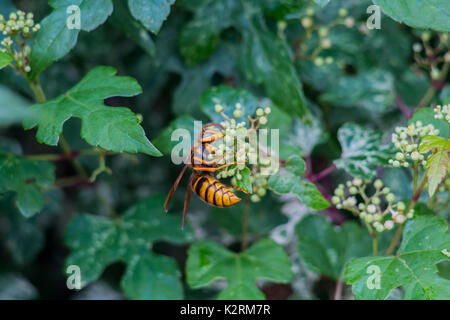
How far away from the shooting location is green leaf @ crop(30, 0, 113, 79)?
1.26 metres

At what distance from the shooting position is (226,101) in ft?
4.83

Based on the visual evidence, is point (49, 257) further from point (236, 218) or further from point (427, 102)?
point (427, 102)

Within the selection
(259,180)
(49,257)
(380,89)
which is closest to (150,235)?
(259,180)

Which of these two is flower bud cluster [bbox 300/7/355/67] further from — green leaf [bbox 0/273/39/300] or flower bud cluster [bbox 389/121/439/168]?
green leaf [bbox 0/273/39/300]

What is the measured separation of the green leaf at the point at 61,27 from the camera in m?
1.26

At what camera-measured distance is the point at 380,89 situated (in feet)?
5.95

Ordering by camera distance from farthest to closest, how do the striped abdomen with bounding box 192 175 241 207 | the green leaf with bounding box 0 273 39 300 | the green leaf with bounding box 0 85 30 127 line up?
the green leaf with bounding box 0 273 39 300 < the striped abdomen with bounding box 192 175 241 207 < the green leaf with bounding box 0 85 30 127

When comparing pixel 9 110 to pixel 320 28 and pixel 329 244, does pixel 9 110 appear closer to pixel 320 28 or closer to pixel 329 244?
pixel 329 244

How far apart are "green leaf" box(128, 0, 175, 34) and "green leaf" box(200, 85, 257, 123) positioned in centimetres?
30

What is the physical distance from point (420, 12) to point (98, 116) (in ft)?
2.88

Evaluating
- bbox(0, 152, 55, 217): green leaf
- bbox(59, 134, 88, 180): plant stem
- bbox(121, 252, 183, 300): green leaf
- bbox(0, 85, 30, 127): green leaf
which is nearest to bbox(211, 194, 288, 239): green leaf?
bbox(121, 252, 183, 300): green leaf

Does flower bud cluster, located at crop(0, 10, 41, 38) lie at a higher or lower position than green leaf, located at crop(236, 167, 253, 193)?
higher

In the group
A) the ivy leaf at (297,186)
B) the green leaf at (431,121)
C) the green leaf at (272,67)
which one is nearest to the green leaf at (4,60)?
the ivy leaf at (297,186)

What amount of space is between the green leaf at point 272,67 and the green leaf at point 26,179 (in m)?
0.79
